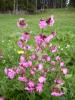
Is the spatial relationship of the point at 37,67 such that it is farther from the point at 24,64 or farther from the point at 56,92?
the point at 56,92

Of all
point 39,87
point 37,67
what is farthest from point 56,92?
point 37,67

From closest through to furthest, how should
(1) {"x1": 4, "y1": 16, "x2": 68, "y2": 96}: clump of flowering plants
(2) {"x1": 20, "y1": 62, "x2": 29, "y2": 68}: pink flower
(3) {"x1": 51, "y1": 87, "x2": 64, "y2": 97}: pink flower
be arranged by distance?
(3) {"x1": 51, "y1": 87, "x2": 64, "y2": 97}: pink flower, (1) {"x1": 4, "y1": 16, "x2": 68, "y2": 96}: clump of flowering plants, (2) {"x1": 20, "y1": 62, "x2": 29, "y2": 68}: pink flower

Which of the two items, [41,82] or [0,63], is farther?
[0,63]

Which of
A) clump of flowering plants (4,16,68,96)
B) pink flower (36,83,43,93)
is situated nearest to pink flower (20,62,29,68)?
clump of flowering plants (4,16,68,96)

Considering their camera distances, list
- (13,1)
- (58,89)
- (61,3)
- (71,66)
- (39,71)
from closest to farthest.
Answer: (58,89)
(39,71)
(71,66)
(13,1)
(61,3)

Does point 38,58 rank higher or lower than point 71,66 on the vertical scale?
higher

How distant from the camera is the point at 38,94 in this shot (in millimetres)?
4199

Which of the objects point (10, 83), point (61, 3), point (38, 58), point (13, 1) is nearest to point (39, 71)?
point (38, 58)

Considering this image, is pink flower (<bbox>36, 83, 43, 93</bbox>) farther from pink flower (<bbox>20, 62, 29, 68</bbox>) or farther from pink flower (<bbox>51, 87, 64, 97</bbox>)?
pink flower (<bbox>20, 62, 29, 68</bbox>)

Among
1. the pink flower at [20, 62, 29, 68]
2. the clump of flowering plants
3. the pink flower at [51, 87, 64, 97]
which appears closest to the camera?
the pink flower at [51, 87, 64, 97]

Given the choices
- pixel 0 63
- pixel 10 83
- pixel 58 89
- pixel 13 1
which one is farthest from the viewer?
pixel 13 1

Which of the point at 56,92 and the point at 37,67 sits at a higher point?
the point at 37,67

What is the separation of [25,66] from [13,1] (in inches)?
2146

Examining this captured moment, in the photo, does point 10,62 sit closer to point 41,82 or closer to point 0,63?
point 0,63
